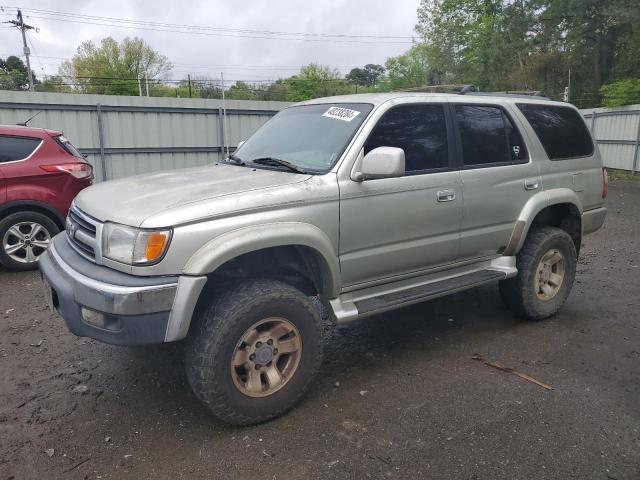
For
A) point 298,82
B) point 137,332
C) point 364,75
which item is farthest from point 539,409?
point 364,75

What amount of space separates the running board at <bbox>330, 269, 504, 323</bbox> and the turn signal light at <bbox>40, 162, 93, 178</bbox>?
15.0 ft

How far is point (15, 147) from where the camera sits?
638 centimetres

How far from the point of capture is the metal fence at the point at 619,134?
1720 centimetres

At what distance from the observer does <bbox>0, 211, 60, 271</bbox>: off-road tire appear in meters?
6.23

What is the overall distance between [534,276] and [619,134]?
16.1 metres

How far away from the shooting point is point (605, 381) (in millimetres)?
3697

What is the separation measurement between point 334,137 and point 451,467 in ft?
7.13

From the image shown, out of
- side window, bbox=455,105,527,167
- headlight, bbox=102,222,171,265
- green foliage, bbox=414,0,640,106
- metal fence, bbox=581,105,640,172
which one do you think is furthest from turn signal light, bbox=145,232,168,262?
green foliage, bbox=414,0,640,106

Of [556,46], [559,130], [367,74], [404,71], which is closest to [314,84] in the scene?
[404,71]

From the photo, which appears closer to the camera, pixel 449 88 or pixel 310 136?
pixel 310 136

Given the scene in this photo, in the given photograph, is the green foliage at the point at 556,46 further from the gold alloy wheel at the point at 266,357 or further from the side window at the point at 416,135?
the gold alloy wheel at the point at 266,357

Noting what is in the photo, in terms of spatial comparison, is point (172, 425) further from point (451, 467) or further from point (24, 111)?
point (24, 111)

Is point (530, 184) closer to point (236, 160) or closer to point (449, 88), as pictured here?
point (449, 88)

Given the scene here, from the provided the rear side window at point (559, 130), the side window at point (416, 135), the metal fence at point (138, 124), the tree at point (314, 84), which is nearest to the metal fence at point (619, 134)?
the metal fence at point (138, 124)
